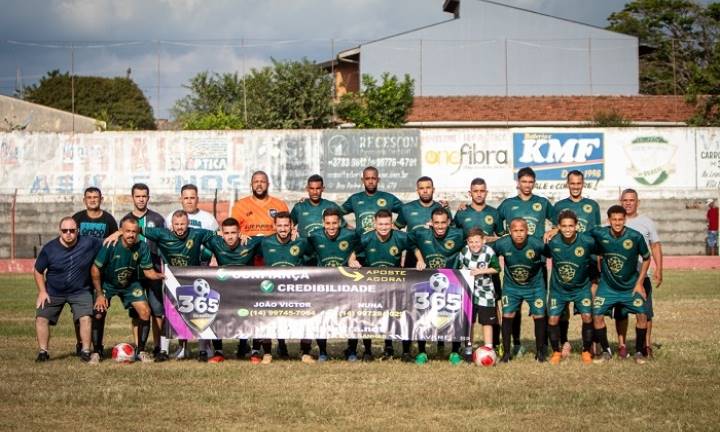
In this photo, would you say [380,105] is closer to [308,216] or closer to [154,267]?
[308,216]

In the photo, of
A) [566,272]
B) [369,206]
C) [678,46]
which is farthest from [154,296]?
[678,46]

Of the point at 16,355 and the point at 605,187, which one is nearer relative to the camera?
the point at 16,355

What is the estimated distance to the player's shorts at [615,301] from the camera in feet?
36.8

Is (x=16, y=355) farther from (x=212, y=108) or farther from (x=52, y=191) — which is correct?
(x=212, y=108)

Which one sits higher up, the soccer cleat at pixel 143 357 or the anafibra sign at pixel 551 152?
the anafibra sign at pixel 551 152

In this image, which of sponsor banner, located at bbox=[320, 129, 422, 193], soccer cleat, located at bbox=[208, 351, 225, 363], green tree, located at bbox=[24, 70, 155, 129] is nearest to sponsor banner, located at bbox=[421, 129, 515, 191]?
sponsor banner, located at bbox=[320, 129, 422, 193]

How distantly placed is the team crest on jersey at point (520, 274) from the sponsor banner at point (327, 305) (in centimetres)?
57

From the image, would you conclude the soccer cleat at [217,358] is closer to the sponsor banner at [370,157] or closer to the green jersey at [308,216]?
the green jersey at [308,216]

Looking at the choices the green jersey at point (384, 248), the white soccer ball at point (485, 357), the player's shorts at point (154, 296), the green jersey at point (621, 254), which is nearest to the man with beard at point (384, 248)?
the green jersey at point (384, 248)

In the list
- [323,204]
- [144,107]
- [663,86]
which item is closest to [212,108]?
[144,107]

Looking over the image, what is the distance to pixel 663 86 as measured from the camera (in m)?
54.3

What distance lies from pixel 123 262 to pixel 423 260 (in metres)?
3.68

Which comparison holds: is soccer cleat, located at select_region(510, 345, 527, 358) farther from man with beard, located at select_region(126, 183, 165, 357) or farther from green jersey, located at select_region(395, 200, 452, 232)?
man with beard, located at select_region(126, 183, 165, 357)

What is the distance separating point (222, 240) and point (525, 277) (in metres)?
3.74
